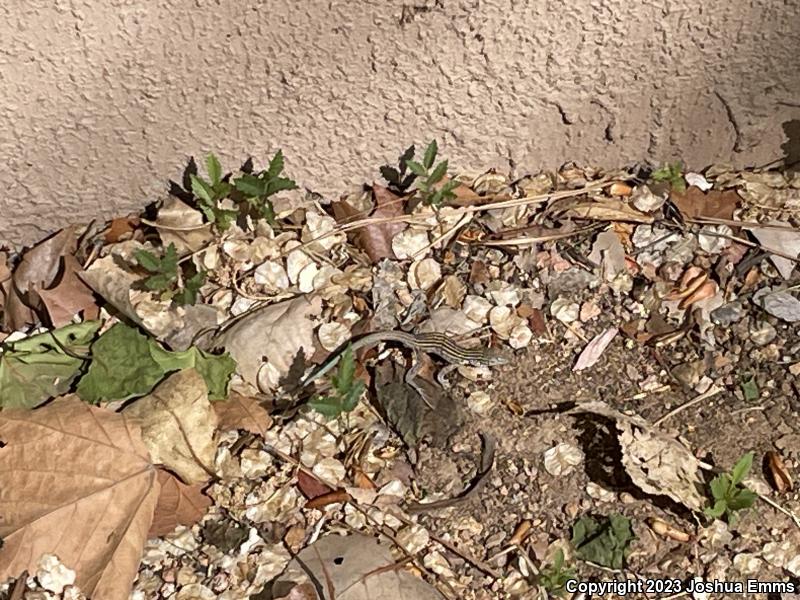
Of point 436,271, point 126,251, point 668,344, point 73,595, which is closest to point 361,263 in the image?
point 436,271

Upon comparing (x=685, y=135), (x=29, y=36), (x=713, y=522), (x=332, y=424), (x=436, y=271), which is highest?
(x=29, y=36)

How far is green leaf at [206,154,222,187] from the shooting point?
6.28 feet

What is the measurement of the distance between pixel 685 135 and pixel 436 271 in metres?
0.56

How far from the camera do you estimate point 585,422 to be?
1.81 m

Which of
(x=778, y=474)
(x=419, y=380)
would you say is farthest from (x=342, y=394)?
(x=778, y=474)

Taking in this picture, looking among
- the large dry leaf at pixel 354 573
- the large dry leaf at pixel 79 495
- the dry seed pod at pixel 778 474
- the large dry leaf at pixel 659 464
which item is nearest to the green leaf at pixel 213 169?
the large dry leaf at pixel 79 495

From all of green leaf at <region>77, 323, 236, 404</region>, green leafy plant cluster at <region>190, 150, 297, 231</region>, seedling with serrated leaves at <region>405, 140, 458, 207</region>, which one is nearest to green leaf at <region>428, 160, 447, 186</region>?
seedling with serrated leaves at <region>405, 140, 458, 207</region>

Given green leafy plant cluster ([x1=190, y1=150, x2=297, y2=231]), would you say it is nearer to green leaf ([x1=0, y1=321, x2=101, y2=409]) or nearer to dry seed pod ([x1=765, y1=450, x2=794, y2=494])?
green leaf ([x1=0, y1=321, x2=101, y2=409])

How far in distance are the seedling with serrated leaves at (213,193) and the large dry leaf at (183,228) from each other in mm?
24

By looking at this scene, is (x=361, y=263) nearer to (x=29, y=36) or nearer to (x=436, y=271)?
(x=436, y=271)

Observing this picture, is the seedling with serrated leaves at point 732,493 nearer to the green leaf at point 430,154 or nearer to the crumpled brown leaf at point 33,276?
the green leaf at point 430,154

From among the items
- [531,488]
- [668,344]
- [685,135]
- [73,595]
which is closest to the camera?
[73,595]

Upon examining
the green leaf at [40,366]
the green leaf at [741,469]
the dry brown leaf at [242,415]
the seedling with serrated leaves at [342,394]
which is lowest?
the green leaf at [741,469]

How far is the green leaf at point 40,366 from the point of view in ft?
5.98
